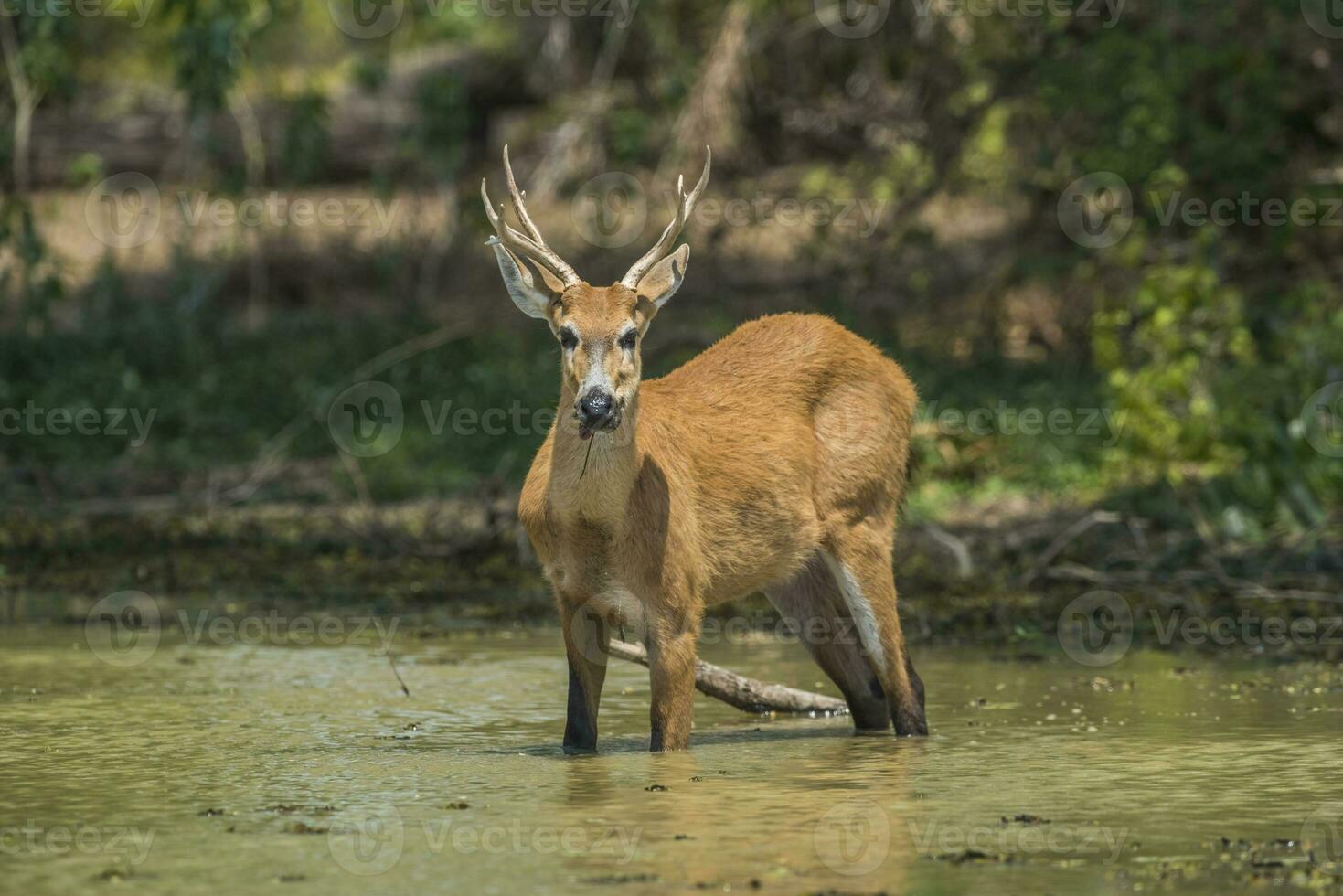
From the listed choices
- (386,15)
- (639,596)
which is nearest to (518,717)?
(639,596)

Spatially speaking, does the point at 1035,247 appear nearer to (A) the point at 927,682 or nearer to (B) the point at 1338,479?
(B) the point at 1338,479

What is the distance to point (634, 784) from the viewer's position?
7488 millimetres

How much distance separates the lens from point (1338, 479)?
44.3 feet

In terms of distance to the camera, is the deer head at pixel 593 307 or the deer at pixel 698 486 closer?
the deer head at pixel 593 307
